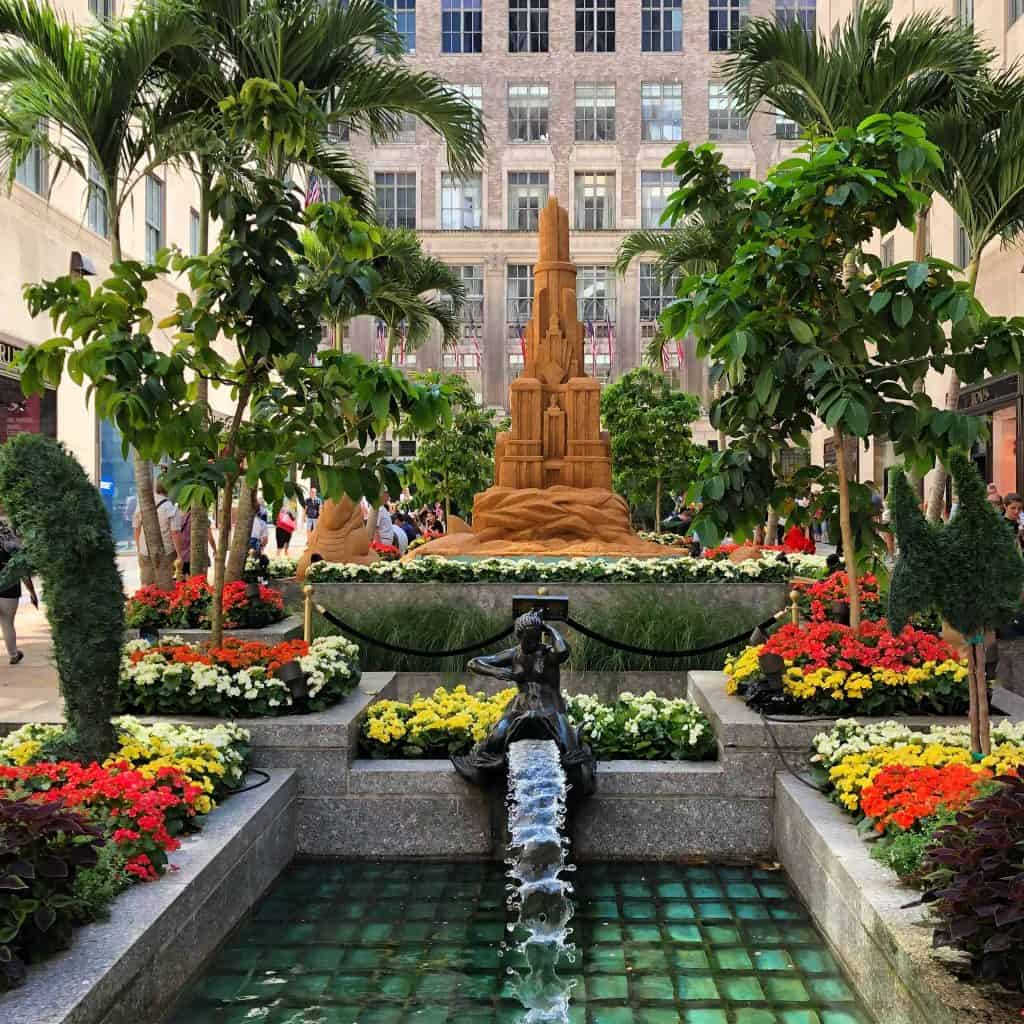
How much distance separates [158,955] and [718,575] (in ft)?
30.5

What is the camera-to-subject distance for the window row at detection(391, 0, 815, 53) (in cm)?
5516

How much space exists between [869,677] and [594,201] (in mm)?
51576

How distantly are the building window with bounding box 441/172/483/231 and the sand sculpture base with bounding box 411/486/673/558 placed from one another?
4030 centimetres

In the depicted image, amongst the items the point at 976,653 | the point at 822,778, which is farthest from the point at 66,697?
the point at 976,653

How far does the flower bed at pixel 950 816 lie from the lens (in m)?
3.43

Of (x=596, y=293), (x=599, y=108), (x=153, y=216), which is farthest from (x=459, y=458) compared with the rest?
(x=599, y=108)

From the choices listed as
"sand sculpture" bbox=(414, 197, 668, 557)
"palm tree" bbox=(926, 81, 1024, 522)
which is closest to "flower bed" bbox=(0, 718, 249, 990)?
"palm tree" bbox=(926, 81, 1024, 522)

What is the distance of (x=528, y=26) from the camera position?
2180 inches

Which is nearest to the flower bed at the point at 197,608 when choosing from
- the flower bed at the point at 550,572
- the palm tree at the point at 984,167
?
the flower bed at the point at 550,572

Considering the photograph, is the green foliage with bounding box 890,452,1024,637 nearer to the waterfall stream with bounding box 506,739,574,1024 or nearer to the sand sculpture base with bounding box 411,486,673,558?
the waterfall stream with bounding box 506,739,574,1024

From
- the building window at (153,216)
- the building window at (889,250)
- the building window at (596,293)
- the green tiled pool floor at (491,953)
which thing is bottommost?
the green tiled pool floor at (491,953)

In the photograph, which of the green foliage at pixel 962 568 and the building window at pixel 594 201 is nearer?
the green foliage at pixel 962 568

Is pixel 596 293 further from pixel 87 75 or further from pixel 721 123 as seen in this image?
pixel 87 75

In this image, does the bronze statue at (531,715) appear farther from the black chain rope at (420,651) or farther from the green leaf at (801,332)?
the green leaf at (801,332)
